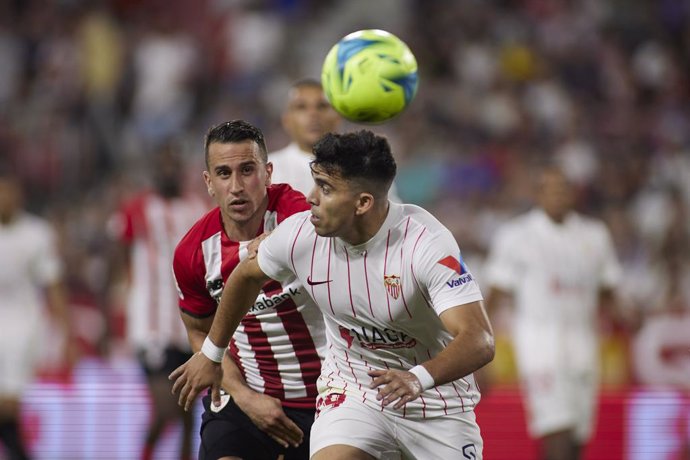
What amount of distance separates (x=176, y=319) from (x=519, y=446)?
8.67ft

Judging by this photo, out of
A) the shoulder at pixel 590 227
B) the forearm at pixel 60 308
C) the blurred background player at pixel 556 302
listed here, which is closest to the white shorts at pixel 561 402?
the blurred background player at pixel 556 302

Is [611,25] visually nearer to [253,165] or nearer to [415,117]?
[415,117]

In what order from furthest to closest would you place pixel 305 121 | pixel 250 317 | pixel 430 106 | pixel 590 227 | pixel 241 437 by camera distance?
1. pixel 430 106
2. pixel 590 227
3. pixel 305 121
4. pixel 250 317
5. pixel 241 437

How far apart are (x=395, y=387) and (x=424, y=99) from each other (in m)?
9.60

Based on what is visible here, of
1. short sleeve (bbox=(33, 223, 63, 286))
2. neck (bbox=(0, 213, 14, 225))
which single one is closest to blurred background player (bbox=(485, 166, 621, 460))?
short sleeve (bbox=(33, 223, 63, 286))

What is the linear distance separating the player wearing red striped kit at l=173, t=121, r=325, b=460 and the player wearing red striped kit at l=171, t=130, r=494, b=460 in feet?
1.03

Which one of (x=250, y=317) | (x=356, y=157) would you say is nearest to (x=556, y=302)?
(x=250, y=317)

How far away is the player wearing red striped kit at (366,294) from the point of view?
4.54 meters

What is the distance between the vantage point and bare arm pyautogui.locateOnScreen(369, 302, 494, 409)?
4070 mm

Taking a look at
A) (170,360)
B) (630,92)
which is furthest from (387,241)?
(630,92)

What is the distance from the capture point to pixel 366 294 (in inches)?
181

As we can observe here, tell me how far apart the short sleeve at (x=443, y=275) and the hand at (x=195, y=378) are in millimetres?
903

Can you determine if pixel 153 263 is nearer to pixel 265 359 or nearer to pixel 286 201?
pixel 265 359

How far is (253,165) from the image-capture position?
198 inches
